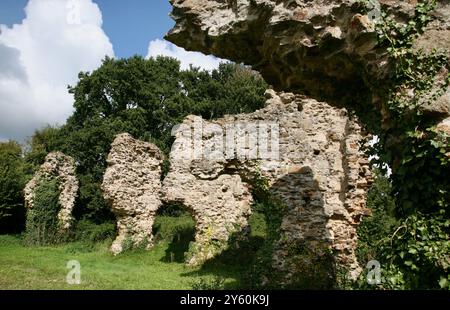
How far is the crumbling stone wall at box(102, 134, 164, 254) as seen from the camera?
57.6 ft

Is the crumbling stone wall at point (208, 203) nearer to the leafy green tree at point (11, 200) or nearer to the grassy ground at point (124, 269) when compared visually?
the grassy ground at point (124, 269)

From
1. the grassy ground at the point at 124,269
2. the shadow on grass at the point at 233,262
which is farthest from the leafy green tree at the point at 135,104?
the shadow on grass at the point at 233,262

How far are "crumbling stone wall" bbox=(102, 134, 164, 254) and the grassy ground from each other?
0.92 m

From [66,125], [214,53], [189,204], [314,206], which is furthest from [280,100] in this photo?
[66,125]

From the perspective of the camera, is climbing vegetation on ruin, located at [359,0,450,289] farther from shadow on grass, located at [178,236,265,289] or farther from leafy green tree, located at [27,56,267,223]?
leafy green tree, located at [27,56,267,223]

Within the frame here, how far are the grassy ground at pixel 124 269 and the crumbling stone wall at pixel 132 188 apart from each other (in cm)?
92

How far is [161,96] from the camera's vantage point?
104ft

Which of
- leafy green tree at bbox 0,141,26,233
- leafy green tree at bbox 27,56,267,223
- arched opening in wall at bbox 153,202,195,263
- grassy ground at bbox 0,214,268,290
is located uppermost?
leafy green tree at bbox 27,56,267,223

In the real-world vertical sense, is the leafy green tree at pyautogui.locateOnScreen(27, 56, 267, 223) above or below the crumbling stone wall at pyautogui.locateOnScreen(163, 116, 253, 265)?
above

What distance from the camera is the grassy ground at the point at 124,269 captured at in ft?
29.6

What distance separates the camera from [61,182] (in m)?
21.3

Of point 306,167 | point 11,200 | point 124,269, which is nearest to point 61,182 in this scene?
point 11,200

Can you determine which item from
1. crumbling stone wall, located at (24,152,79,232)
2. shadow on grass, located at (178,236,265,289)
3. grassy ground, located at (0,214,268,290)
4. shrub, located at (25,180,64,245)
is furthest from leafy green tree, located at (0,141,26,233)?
shadow on grass, located at (178,236,265,289)

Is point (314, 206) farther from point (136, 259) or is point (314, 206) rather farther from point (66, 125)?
point (66, 125)
